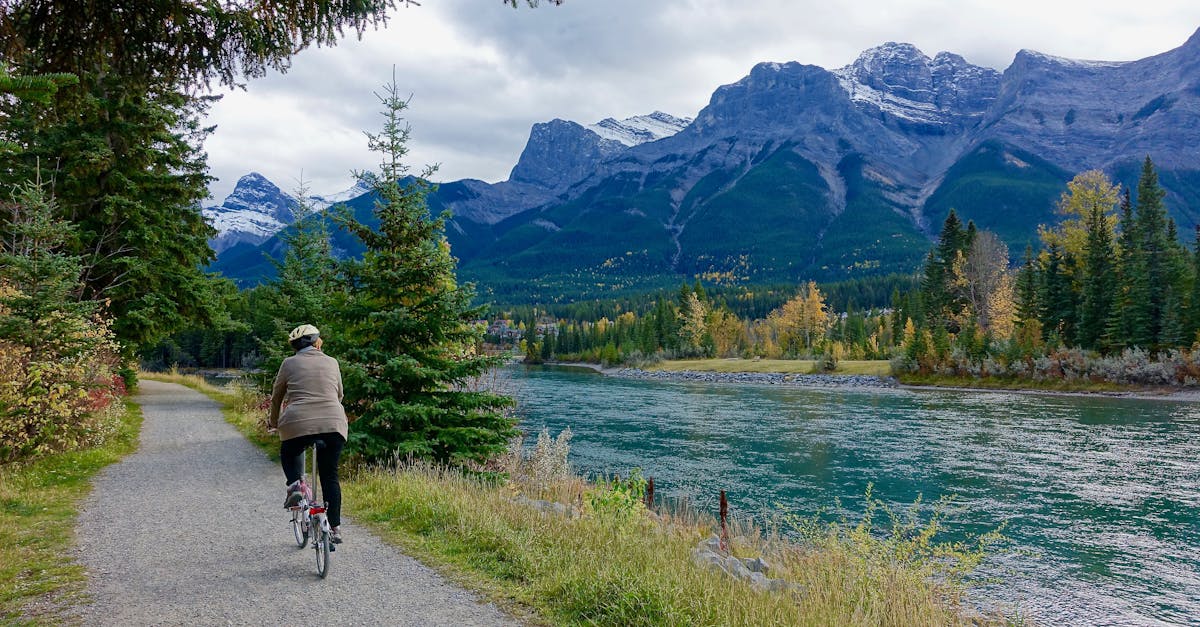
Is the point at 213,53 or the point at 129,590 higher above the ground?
the point at 213,53

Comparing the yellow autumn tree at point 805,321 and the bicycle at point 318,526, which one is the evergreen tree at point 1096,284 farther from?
the bicycle at point 318,526

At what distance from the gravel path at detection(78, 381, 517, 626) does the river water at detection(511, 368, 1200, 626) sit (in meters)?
8.51

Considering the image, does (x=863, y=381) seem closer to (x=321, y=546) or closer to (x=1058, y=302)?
(x=1058, y=302)

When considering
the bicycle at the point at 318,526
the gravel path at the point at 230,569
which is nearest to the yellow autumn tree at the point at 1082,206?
the gravel path at the point at 230,569

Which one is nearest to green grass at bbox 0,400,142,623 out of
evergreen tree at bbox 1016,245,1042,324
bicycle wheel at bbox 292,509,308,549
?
bicycle wheel at bbox 292,509,308,549

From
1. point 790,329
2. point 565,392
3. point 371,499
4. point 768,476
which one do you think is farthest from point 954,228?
point 371,499

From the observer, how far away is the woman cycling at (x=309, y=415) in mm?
7098

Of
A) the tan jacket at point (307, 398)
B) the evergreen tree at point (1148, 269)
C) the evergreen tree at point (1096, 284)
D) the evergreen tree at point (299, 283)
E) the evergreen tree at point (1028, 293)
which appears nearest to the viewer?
the tan jacket at point (307, 398)

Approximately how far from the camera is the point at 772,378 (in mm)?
76062

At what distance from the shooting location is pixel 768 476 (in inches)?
888

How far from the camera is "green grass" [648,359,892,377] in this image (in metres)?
72.1

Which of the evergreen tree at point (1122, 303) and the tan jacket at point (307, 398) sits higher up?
the evergreen tree at point (1122, 303)

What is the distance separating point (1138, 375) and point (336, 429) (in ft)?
→ 203

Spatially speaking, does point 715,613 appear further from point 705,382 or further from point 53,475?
point 705,382
